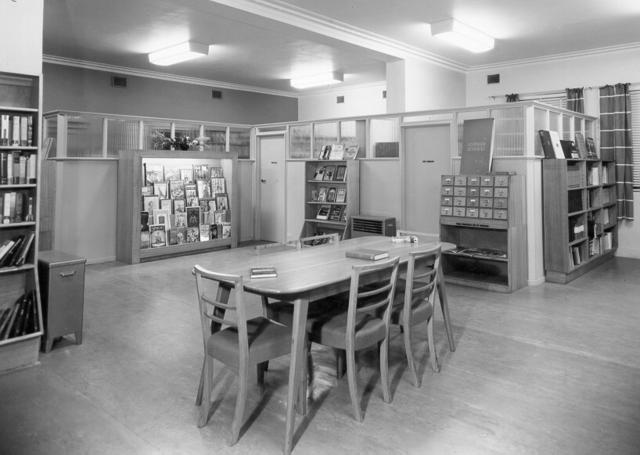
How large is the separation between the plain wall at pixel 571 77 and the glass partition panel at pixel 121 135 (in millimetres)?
5634

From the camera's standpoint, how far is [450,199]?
18.6 ft

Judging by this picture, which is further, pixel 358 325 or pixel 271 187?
pixel 271 187

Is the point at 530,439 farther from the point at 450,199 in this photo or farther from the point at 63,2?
the point at 63,2

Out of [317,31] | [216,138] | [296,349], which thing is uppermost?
[317,31]

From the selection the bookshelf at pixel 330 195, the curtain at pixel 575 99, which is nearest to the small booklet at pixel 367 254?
the bookshelf at pixel 330 195

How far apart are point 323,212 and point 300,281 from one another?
4.90 m

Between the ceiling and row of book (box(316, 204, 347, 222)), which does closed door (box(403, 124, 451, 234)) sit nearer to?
row of book (box(316, 204, 347, 222))

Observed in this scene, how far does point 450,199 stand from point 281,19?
2804mm

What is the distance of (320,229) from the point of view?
763cm

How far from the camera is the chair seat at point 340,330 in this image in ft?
9.04

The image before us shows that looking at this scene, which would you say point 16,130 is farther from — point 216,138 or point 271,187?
point 271,187

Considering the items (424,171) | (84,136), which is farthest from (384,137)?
(84,136)

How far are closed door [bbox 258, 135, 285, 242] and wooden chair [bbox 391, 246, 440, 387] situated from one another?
5.45m

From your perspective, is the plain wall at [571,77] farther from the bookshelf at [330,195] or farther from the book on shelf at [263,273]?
the book on shelf at [263,273]
